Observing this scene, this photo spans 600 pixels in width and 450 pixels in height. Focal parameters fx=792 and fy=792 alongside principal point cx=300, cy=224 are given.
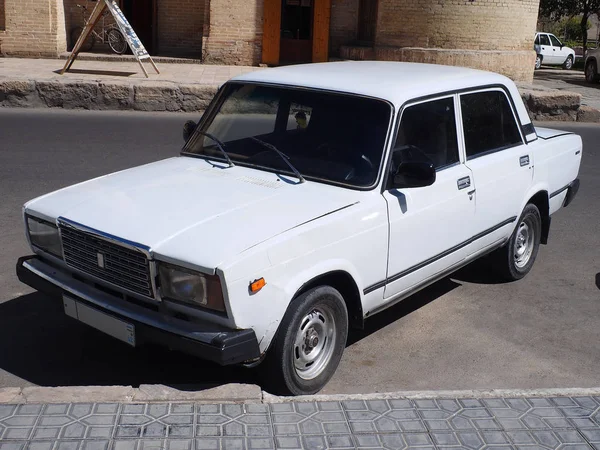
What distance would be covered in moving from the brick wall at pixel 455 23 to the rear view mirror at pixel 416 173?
1579 centimetres

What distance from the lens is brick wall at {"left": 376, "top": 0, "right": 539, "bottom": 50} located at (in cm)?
1959

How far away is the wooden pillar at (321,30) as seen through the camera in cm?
2139

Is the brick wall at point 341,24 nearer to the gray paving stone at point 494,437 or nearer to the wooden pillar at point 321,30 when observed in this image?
the wooden pillar at point 321,30

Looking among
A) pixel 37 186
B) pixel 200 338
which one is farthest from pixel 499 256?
pixel 37 186

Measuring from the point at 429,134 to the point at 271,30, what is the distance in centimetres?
1648

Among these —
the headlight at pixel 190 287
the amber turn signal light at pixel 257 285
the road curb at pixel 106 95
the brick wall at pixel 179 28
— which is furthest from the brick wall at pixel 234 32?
the amber turn signal light at pixel 257 285

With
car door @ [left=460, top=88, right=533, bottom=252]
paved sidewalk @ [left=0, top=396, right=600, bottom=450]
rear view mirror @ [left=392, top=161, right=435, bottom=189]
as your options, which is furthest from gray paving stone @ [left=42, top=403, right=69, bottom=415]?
car door @ [left=460, top=88, right=533, bottom=252]

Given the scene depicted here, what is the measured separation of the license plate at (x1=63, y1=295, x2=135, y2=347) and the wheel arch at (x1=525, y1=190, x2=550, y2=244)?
3.77m

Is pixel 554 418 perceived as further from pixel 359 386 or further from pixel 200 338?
pixel 200 338

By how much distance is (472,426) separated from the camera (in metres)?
4.00

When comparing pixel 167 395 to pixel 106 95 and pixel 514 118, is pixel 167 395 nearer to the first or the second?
pixel 514 118

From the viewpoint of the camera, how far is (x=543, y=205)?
6766 mm

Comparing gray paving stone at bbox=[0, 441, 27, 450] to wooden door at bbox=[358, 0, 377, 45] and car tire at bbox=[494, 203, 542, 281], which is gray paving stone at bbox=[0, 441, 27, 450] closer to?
car tire at bbox=[494, 203, 542, 281]

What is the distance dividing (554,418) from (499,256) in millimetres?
2491
